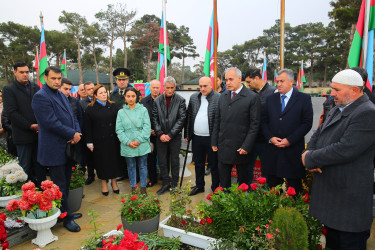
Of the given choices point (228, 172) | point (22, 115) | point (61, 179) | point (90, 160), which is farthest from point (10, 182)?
point (228, 172)

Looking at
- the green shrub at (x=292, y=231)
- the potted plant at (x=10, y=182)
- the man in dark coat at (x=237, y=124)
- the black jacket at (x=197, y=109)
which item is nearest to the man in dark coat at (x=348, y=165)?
the green shrub at (x=292, y=231)

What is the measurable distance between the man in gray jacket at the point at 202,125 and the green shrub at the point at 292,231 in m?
2.52

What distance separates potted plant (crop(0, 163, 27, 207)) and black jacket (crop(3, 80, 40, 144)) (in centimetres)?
40

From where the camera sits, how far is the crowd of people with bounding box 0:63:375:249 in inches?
78.0

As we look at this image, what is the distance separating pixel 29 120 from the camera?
3678 millimetres

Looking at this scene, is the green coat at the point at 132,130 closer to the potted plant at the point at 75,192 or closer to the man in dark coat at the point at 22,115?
the potted plant at the point at 75,192

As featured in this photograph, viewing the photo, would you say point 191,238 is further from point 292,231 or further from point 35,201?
point 35,201

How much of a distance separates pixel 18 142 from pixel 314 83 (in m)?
68.6

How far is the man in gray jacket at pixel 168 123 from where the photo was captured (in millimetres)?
4223

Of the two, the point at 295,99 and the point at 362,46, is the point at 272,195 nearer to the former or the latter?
the point at 295,99

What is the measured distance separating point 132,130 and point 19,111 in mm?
1624

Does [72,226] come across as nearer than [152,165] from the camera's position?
Yes

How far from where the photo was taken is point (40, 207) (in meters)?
2.71

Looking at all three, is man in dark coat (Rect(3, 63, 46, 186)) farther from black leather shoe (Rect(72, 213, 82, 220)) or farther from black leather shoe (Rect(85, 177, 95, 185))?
black leather shoe (Rect(85, 177, 95, 185))
